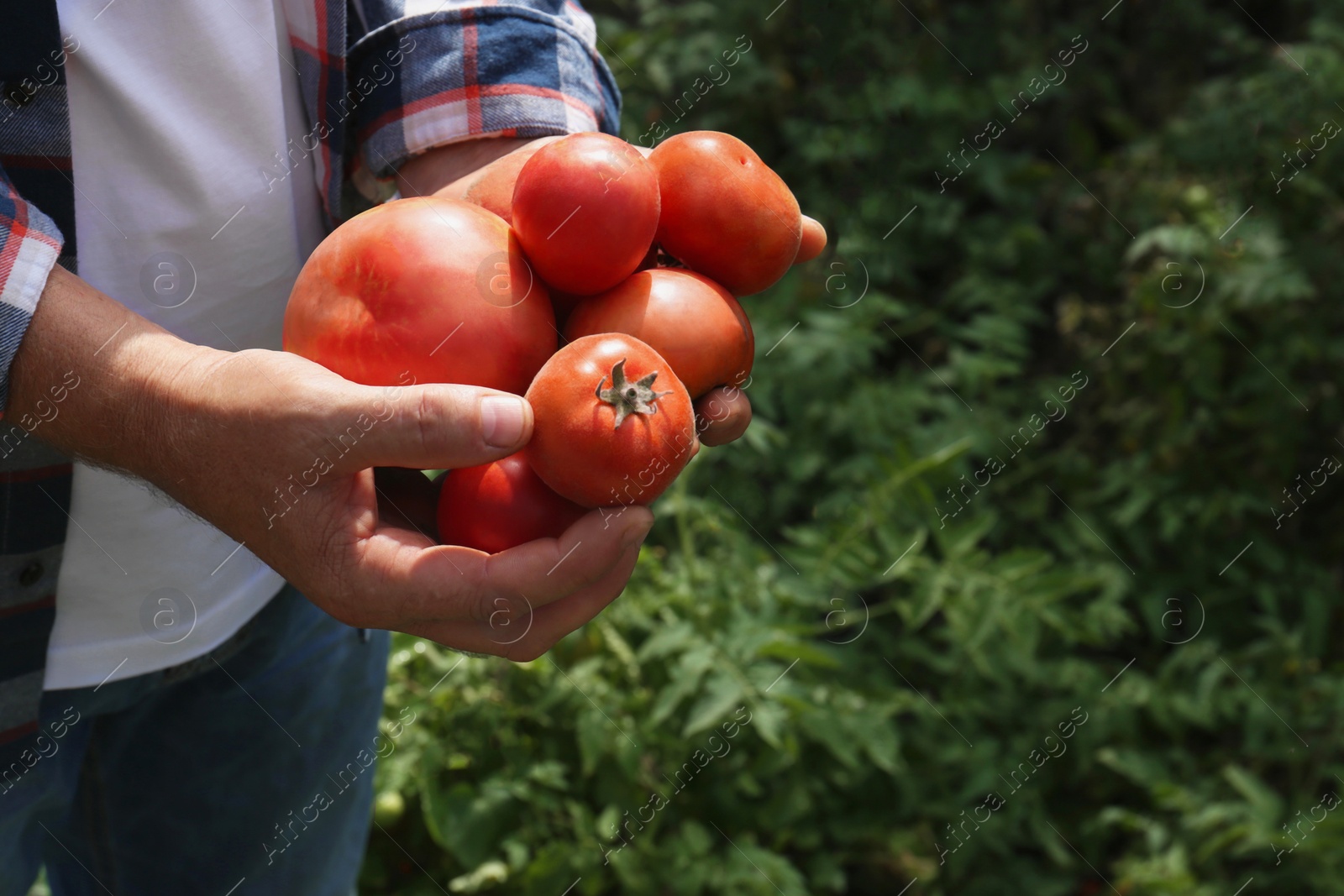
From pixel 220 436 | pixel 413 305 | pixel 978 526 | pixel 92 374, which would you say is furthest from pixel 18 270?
pixel 978 526

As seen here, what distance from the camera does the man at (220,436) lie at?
98cm

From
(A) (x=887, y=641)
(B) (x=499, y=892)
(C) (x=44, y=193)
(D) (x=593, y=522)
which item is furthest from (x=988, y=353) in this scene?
(C) (x=44, y=193)

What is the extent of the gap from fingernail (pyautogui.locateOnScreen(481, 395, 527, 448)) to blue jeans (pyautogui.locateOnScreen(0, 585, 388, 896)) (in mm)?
649

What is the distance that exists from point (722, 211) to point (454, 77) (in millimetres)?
371

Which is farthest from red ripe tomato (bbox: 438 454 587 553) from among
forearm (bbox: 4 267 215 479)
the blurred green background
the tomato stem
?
the blurred green background

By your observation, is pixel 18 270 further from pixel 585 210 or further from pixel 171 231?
pixel 585 210

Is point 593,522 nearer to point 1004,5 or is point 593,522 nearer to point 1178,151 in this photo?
point 1178,151

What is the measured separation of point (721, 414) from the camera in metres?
1.20

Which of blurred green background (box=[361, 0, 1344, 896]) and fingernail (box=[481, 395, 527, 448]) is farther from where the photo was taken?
blurred green background (box=[361, 0, 1344, 896])

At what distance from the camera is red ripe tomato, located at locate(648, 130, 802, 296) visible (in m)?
1.19

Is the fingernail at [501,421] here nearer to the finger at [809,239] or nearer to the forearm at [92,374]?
the forearm at [92,374]

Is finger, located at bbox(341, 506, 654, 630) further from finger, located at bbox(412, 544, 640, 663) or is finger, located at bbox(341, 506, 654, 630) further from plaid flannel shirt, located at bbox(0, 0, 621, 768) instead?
plaid flannel shirt, located at bbox(0, 0, 621, 768)

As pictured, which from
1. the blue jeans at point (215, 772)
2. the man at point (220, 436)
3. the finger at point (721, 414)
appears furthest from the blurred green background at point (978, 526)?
the finger at point (721, 414)

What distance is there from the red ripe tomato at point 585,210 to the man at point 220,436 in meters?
0.19
